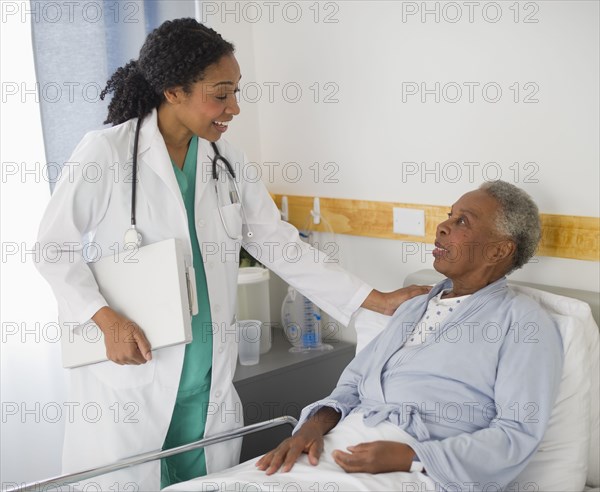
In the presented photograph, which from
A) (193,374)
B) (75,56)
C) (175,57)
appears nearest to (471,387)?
(193,374)

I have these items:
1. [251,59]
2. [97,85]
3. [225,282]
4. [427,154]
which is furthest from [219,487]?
[251,59]

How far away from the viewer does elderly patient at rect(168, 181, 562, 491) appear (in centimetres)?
170

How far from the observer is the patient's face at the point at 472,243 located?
6.41 ft

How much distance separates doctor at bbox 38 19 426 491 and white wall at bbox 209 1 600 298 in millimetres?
465

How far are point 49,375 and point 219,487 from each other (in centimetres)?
106

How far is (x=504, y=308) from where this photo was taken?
1.89 m

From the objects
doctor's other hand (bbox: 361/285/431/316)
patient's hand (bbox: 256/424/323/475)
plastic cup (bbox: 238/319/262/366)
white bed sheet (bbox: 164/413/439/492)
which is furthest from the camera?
plastic cup (bbox: 238/319/262/366)

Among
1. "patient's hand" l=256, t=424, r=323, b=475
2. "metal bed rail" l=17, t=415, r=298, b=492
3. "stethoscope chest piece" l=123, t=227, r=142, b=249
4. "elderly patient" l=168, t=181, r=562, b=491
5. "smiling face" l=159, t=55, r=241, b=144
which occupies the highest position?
"smiling face" l=159, t=55, r=241, b=144

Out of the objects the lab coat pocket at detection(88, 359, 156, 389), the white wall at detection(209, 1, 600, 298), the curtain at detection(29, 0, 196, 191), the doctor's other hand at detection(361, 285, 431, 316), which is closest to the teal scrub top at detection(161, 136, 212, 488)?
the lab coat pocket at detection(88, 359, 156, 389)

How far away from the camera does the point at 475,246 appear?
1952mm

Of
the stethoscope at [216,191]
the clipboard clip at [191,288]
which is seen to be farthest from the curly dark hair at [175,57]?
the clipboard clip at [191,288]

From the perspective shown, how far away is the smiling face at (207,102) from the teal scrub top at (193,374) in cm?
14

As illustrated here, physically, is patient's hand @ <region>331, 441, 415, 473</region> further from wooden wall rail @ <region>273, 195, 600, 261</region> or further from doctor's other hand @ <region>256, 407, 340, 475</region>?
wooden wall rail @ <region>273, 195, 600, 261</region>

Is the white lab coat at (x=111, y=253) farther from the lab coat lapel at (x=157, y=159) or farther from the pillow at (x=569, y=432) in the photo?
the pillow at (x=569, y=432)
